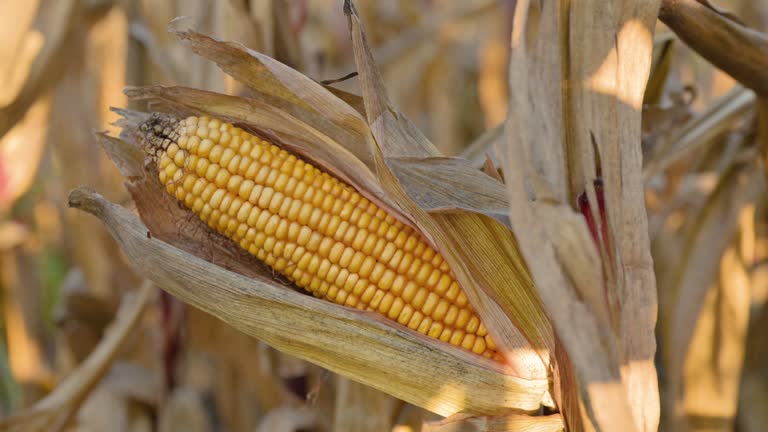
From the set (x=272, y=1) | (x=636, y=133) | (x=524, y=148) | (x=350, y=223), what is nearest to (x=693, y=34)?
(x=636, y=133)

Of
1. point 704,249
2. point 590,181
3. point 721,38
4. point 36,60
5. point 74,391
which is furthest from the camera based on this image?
point 704,249

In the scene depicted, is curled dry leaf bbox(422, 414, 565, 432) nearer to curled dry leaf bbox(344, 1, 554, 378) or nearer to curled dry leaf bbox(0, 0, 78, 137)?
curled dry leaf bbox(344, 1, 554, 378)

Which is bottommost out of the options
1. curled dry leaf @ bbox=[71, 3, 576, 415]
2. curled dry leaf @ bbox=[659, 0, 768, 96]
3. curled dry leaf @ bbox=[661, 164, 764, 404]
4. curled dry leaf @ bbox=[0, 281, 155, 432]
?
curled dry leaf @ bbox=[0, 281, 155, 432]

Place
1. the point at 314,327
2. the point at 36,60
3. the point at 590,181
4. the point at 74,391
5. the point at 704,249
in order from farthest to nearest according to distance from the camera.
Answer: the point at 704,249 → the point at 36,60 → the point at 74,391 → the point at 314,327 → the point at 590,181

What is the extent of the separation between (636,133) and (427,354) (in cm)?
50

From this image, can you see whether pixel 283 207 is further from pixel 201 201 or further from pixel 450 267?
pixel 450 267

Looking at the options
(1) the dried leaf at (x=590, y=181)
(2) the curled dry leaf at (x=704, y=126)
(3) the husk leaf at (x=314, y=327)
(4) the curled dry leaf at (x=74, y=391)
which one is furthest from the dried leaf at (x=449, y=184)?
(4) the curled dry leaf at (x=74, y=391)

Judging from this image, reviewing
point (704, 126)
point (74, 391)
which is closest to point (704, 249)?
point (704, 126)

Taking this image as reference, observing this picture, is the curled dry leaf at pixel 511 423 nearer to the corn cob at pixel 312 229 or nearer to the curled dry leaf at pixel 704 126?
the corn cob at pixel 312 229

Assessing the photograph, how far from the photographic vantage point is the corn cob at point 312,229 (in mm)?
1179

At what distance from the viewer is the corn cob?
118cm

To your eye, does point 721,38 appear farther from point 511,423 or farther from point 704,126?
point 511,423

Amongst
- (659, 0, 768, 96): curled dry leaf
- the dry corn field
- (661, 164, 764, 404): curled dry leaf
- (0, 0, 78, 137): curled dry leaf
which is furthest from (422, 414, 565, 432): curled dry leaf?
(0, 0, 78, 137): curled dry leaf

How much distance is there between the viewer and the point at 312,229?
1.19m
